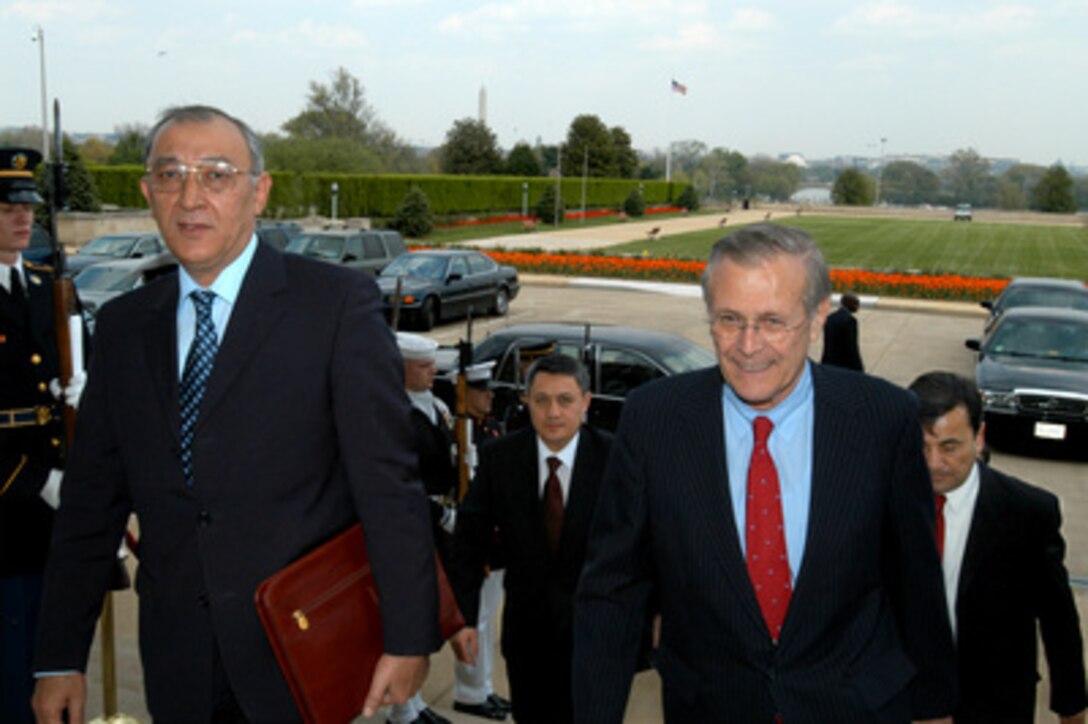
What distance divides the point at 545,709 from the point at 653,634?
49.7 inches

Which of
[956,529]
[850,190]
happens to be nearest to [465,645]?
[956,529]

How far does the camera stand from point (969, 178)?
145250mm

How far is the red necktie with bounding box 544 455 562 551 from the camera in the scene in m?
4.02

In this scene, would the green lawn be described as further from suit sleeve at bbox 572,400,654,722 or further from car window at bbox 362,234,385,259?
suit sleeve at bbox 572,400,654,722

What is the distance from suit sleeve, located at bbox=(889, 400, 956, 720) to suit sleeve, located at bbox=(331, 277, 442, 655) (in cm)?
113

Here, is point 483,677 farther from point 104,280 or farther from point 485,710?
point 104,280

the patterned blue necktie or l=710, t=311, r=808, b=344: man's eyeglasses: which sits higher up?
l=710, t=311, r=808, b=344: man's eyeglasses

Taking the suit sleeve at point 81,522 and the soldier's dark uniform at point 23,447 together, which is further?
→ the soldier's dark uniform at point 23,447

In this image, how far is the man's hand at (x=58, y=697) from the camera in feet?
8.54

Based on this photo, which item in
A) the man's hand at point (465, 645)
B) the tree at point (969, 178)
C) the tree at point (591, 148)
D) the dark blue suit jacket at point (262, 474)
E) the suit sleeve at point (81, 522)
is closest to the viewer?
the dark blue suit jacket at point (262, 474)

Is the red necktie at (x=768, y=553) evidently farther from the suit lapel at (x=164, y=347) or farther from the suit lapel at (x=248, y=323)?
the suit lapel at (x=164, y=347)

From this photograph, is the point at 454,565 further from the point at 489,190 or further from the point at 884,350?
the point at 489,190

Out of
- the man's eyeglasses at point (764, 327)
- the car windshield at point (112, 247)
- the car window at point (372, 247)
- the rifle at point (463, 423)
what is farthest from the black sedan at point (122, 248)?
the man's eyeglasses at point (764, 327)

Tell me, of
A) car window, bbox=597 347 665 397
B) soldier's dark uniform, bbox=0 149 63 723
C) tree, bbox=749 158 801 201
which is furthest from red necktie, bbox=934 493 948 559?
tree, bbox=749 158 801 201
